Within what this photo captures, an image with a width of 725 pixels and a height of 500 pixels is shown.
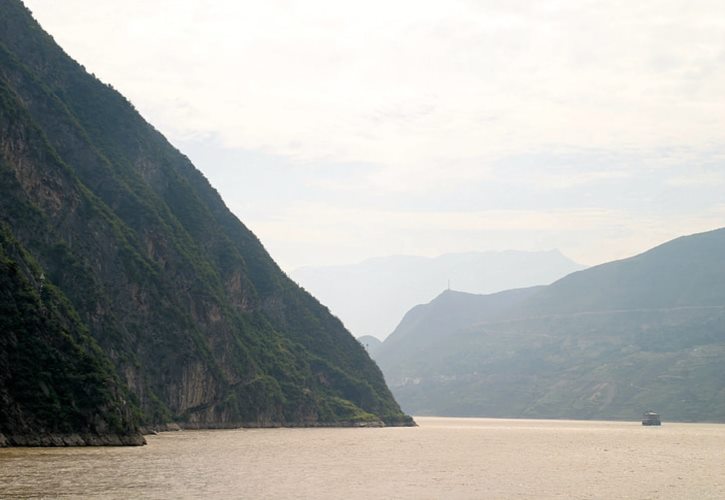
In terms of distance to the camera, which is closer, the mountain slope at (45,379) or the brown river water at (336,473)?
the brown river water at (336,473)

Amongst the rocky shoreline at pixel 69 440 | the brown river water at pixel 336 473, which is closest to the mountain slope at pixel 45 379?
the rocky shoreline at pixel 69 440

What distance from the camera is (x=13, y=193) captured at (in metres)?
189

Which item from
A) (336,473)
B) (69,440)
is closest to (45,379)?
(69,440)

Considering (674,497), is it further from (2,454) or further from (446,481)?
(2,454)

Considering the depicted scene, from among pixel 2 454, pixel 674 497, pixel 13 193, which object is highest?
pixel 13 193

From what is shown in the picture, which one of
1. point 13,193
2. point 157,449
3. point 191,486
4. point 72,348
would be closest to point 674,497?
point 191,486

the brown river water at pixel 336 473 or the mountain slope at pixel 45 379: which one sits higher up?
the mountain slope at pixel 45 379

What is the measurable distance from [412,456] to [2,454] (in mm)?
60910

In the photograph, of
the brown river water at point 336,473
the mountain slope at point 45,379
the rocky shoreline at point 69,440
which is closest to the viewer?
the brown river water at point 336,473

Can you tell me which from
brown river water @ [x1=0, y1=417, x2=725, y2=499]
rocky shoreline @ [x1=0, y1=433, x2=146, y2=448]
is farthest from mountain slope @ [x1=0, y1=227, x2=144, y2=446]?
brown river water @ [x1=0, y1=417, x2=725, y2=499]

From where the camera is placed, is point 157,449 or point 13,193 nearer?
point 157,449

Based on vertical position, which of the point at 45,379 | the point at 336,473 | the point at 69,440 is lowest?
the point at 336,473

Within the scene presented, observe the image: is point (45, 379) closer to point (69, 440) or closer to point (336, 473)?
point (69, 440)

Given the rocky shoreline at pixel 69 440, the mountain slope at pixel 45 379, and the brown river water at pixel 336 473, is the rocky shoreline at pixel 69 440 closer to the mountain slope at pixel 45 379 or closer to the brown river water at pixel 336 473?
the mountain slope at pixel 45 379
